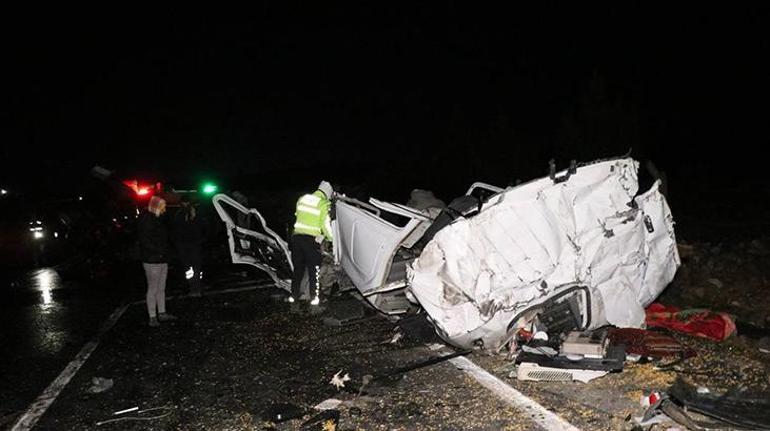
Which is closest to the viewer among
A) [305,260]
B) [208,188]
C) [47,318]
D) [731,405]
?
[731,405]

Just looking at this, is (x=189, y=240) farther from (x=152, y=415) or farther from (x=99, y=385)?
(x=152, y=415)

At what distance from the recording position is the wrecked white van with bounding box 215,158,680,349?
4.73 meters

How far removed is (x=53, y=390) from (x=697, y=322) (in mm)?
5926

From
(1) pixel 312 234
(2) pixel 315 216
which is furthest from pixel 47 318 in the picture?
(2) pixel 315 216

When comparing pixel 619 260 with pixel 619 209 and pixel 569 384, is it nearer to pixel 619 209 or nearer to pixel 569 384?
pixel 619 209

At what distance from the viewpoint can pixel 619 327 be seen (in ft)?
17.2

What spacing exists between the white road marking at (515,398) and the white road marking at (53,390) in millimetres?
3438

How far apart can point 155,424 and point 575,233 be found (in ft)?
12.1

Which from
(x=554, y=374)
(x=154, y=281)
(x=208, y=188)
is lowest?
(x=554, y=374)

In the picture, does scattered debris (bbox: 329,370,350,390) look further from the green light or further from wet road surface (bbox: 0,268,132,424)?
the green light

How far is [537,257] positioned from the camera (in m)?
4.78

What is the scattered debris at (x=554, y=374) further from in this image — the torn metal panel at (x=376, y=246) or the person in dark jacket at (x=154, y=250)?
the person in dark jacket at (x=154, y=250)

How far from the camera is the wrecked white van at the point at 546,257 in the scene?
4.73 meters

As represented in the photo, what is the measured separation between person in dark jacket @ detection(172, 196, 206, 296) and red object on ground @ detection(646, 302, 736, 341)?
618 cm
